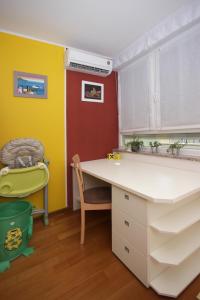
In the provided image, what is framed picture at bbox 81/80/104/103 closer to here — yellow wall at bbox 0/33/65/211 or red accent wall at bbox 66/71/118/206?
red accent wall at bbox 66/71/118/206

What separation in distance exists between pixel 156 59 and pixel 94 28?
851 millimetres

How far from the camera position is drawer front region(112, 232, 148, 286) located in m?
1.22

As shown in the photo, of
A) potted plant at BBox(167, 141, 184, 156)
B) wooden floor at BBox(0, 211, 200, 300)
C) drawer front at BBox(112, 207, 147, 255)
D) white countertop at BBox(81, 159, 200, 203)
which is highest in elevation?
potted plant at BBox(167, 141, 184, 156)

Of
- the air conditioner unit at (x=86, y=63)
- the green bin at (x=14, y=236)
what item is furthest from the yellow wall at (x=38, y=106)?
the green bin at (x=14, y=236)

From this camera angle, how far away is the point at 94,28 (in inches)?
75.5

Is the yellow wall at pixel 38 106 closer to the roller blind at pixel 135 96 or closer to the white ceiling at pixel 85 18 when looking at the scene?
the white ceiling at pixel 85 18

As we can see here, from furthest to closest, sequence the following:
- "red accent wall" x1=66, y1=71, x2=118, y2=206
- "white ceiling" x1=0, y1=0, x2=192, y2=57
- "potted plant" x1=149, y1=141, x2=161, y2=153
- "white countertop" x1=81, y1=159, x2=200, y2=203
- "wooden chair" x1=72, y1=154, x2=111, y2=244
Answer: "red accent wall" x1=66, y1=71, x2=118, y2=206, "potted plant" x1=149, y1=141, x2=161, y2=153, "wooden chair" x1=72, y1=154, x2=111, y2=244, "white ceiling" x1=0, y1=0, x2=192, y2=57, "white countertop" x1=81, y1=159, x2=200, y2=203

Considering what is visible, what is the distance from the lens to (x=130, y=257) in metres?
1.34

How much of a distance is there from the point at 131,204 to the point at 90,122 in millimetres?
1596

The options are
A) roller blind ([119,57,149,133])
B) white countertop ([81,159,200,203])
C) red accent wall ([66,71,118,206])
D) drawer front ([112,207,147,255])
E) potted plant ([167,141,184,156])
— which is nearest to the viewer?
white countertop ([81,159,200,203])

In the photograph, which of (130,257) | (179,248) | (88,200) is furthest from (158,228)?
(88,200)

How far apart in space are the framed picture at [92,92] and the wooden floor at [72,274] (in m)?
1.89

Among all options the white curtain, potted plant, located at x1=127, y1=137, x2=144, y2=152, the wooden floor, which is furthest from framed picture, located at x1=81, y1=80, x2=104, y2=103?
the wooden floor

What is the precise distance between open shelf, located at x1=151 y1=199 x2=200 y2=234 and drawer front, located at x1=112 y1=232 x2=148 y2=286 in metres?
0.26
